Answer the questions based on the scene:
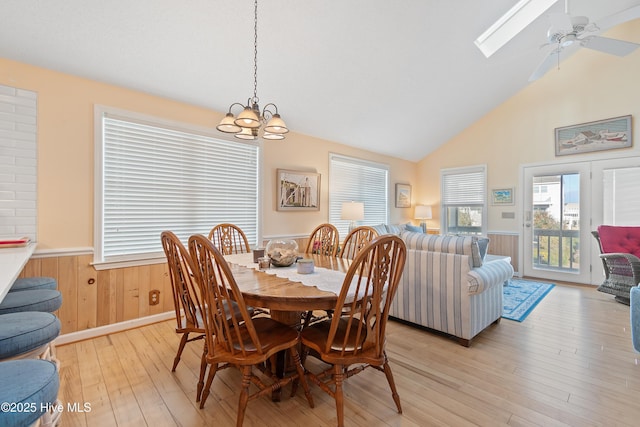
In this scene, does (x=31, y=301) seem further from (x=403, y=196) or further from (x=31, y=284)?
(x=403, y=196)

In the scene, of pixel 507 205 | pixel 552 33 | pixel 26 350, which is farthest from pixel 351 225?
pixel 26 350

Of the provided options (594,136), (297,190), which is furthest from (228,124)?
(594,136)

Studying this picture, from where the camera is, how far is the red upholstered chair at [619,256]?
11.1 ft

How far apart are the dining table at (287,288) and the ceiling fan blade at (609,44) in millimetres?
3135

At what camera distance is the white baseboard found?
96.9 inches

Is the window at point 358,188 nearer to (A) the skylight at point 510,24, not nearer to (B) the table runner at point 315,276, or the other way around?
(A) the skylight at point 510,24

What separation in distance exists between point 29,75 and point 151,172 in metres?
1.15

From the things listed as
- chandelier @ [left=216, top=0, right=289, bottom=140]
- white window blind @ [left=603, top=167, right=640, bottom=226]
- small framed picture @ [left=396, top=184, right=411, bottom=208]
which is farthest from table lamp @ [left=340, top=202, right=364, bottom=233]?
white window blind @ [left=603, top=167, right=640, bottom=226]

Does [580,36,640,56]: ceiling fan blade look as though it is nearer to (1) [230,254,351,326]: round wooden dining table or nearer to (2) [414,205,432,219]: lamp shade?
(1) [230,254,351,326]: round wooden dining table

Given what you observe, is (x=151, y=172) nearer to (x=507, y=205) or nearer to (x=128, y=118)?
(x=128, y=118)

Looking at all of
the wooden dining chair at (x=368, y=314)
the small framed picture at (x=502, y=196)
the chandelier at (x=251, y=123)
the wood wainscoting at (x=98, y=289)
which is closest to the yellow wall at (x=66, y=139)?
the wood wainscoting at (x=98, y=289)

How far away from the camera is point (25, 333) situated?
1266 millimetres

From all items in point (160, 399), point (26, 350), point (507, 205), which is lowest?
point (160, 399)

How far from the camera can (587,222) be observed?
4418 millimetres
